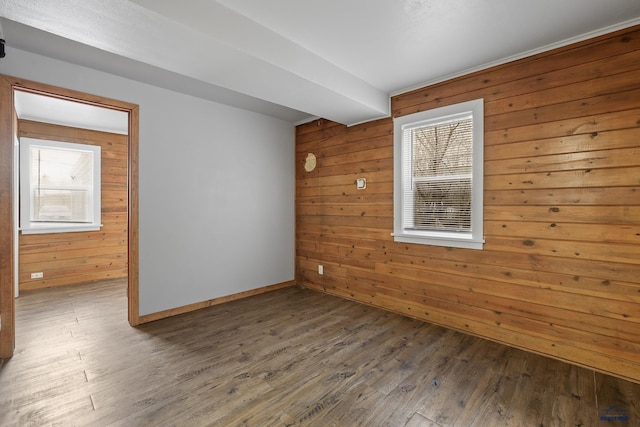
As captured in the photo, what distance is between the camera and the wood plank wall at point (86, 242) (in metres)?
4.34

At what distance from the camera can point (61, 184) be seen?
471 centimetres

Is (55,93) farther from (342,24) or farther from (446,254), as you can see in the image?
(446,254)

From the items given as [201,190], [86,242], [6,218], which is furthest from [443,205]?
[86,242]

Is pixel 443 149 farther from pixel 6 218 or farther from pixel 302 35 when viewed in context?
pixel 6 218

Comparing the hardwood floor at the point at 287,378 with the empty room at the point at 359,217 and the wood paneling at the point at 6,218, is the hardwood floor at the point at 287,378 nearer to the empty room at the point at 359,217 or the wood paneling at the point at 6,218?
the empty room at the point at 359,217

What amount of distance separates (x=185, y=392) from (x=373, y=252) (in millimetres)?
2398

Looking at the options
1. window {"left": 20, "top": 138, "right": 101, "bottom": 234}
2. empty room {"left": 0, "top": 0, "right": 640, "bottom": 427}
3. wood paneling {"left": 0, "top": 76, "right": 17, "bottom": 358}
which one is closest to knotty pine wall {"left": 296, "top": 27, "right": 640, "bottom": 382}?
empty room {"left": 0, "top": 0, "right": 640, "bottom": 427}

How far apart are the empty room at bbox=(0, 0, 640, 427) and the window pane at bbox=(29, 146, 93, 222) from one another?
55 centimetres

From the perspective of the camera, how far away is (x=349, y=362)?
2.32m

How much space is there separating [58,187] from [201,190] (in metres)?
3.01

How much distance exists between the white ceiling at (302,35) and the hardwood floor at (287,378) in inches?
91.7

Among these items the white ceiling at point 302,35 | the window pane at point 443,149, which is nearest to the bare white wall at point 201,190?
the white ceiling at point 302,35

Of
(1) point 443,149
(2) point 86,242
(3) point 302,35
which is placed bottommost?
(2) point 86,242

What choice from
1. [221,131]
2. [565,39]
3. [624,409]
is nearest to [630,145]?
[565,39]
